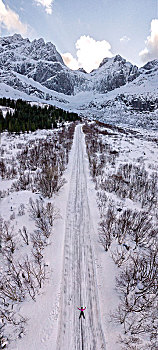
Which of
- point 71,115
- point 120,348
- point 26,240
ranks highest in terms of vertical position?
point 71,115

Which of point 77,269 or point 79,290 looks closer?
point 79,290

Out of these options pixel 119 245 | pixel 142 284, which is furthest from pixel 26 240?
pixel 142 284

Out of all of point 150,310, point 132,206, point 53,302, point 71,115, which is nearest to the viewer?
point 150,310

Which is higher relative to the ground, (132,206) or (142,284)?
(132,206)

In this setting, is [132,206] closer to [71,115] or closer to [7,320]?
[7,320]

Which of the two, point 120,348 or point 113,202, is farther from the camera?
point 113,202

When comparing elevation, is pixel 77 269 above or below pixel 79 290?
above

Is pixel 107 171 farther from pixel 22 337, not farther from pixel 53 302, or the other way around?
pixel 22 337

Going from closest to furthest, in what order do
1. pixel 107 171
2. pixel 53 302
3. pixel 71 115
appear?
pixel 53 302
pixel 107 171
pixel 71 115
